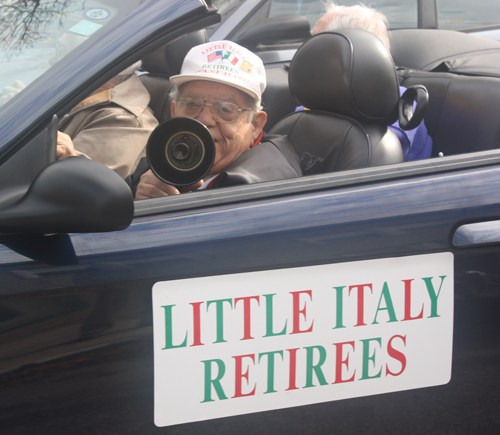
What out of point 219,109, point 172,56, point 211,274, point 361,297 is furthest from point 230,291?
point 172,56

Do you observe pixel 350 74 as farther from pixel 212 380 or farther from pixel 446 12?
pixel 446 12

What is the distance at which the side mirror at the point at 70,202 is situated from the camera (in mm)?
997

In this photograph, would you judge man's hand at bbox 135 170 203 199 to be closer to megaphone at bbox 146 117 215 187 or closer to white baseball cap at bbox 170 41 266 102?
megaphone at bbox 146 117 215 187

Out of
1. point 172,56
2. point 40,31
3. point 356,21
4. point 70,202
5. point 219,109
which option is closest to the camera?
point 70,202

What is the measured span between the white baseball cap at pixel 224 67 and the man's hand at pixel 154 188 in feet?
1.28

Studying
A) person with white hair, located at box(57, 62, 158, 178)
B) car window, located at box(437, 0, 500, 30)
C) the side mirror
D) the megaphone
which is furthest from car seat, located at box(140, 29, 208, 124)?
car window, located at box(437, 0, 500, 30)

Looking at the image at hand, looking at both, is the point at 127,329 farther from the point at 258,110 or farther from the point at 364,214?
the point at 258,110

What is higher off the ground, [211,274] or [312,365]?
[211,274]

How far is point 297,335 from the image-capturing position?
1.19m

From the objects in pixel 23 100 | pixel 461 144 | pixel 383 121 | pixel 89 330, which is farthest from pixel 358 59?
pixel 89 330

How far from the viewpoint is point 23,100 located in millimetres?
1180

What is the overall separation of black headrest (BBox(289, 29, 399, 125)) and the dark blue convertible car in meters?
0.47

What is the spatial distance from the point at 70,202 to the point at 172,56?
1.60 metres

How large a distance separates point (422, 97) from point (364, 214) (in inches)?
27.3
